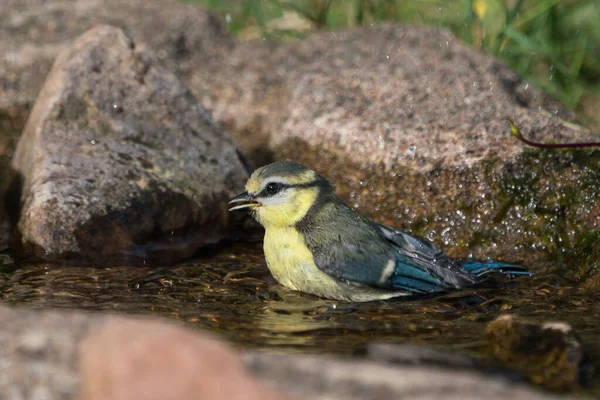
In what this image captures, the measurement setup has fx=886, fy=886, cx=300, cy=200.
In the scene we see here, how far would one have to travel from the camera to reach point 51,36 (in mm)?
6859

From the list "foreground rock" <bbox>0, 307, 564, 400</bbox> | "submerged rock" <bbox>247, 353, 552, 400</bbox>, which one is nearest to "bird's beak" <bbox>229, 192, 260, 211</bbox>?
"foreground rock" <bbox>0, 307, 564, 400</bbox>

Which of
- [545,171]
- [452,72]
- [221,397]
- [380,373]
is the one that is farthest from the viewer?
[452,72]

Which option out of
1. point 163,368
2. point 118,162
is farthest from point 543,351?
point 118,162

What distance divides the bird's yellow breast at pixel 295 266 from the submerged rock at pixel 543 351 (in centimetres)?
147

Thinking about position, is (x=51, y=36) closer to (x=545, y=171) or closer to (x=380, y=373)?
(x=545, y=171)

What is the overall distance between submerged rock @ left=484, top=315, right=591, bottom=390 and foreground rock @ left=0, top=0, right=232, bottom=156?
3.81 m

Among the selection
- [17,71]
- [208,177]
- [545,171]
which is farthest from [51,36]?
[545,171]

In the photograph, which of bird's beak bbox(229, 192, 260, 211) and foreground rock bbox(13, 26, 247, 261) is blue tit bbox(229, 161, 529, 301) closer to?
bird's beak bbox(229, 192, 260, 211)

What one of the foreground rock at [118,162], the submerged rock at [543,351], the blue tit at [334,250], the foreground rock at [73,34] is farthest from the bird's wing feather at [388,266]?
the foreground rock at [73,34]

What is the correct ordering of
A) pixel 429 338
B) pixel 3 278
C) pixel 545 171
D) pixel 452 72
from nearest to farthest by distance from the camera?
pixel 429 338 → pixel 3 278 → pixel 545 171 → pixel 452 72

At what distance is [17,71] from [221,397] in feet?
16.3

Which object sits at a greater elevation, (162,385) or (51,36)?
(51,36)

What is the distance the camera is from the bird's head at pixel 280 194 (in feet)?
16.1

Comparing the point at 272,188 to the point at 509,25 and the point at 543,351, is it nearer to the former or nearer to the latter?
the point at 543,351
